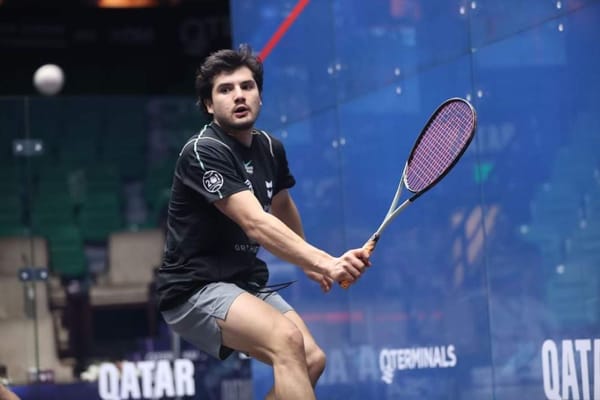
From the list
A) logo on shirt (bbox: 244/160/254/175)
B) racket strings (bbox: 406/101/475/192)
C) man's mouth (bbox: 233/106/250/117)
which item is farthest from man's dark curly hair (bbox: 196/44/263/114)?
racket strings (bbox: 406/101/475/192)

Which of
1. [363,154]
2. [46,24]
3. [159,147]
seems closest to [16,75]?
[46,24]

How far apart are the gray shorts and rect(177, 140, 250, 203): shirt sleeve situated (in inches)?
11.2

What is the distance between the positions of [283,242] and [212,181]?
31cm

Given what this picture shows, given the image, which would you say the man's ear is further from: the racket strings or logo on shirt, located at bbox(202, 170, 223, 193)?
the racket strings

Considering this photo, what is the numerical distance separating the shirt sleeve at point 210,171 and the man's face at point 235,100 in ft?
0.40

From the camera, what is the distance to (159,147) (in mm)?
8742

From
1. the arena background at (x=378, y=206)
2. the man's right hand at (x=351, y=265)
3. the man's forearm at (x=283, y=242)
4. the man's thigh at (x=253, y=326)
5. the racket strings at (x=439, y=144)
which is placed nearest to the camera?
the man's right hand at (x=351, y=265)

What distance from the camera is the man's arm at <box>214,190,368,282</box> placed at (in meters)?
3.54

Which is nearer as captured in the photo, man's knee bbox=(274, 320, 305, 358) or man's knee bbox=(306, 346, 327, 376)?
man's knee bbox=(274, 320, 305, 358)

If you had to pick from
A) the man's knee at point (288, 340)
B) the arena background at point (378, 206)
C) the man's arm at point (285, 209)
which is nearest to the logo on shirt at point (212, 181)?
the man's knee at point (288, 340)

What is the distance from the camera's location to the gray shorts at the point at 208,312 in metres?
3.95

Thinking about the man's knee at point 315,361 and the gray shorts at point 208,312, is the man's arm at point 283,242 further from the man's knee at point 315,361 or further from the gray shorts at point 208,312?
the man's knee at point 315,361

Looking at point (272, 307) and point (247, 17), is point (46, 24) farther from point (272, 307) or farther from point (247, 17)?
point (272, 307)

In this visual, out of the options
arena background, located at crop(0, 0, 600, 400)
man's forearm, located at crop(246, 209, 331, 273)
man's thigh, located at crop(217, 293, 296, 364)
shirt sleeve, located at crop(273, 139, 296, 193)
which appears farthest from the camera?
shirt sleeve, located at crop(273, 139, 296, 193)
